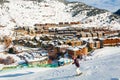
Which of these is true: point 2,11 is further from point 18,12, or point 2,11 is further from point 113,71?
point 113,71

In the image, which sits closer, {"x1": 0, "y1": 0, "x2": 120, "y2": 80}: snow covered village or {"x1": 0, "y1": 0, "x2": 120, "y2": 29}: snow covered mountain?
{"x1": 0, "y1": 0, "x2": 120, "y2": 80}: snow covered village

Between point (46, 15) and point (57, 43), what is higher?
point (46, 15)

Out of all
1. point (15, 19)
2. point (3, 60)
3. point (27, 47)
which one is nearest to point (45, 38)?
point (27, 47)

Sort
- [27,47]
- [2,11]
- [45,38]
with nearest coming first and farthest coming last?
1. [27,47]
2. [45,38]
3. [2,11]

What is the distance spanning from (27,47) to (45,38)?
12.6 m

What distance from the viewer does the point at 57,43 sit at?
80062 mm

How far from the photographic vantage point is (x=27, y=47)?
285 ft

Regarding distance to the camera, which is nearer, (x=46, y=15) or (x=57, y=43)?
(x=57, y=43)

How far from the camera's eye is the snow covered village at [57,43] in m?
19.5

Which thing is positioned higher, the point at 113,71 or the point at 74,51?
the point at 113,71

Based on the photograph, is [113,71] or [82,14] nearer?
[113,71]

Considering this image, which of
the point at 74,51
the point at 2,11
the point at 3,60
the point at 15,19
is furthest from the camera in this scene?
the point at 2,11

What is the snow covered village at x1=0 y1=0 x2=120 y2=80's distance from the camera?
64.0ft

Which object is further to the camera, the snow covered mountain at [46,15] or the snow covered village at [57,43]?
the snow covered mountain at [46,15]
